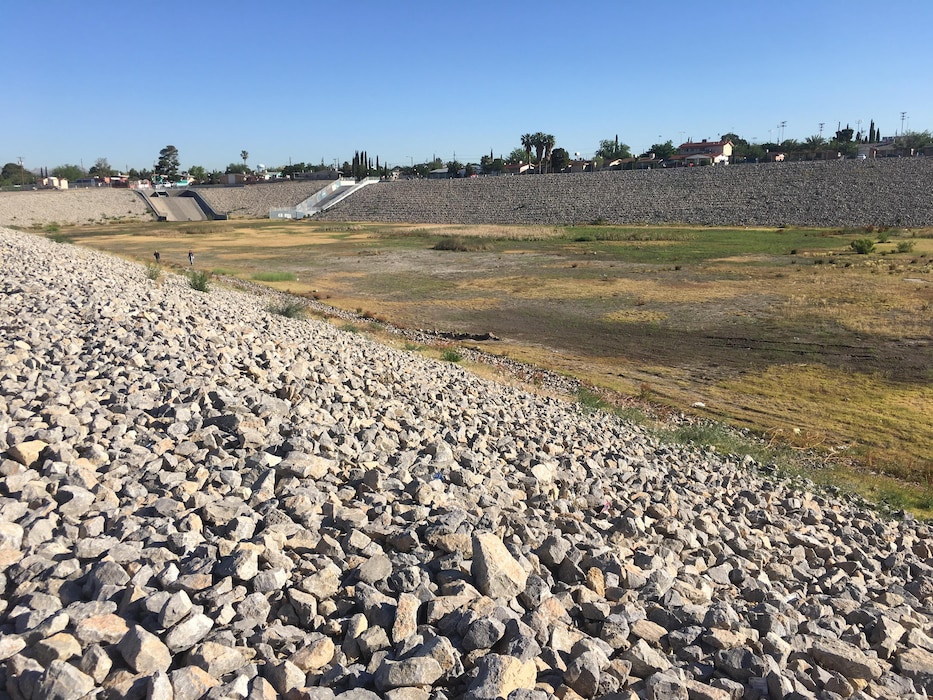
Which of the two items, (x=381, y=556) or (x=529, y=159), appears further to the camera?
(x=529, y=159)

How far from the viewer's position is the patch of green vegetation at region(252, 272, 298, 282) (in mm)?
37594

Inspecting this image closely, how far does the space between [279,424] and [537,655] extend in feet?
15.1

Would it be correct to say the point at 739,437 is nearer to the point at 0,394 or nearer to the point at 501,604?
the point at 501,604

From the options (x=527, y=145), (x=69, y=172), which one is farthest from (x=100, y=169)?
(x=527, y=145)

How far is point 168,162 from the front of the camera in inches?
6368

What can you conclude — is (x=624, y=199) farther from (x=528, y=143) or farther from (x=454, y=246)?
(x=528, y=143)

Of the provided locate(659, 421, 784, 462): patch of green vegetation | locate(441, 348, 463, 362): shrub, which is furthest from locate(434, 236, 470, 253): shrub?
locate(659, 421, 784, 462): patch of green vegetation

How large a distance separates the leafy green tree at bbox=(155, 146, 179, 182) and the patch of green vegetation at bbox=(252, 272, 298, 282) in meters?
137

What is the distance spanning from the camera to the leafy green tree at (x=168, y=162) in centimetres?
16100

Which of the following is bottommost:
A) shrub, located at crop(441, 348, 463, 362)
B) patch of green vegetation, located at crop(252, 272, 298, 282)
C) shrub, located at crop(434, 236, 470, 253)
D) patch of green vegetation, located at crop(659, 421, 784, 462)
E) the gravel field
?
patch of green vegetation, located at crop(659, 421, 784, 462)

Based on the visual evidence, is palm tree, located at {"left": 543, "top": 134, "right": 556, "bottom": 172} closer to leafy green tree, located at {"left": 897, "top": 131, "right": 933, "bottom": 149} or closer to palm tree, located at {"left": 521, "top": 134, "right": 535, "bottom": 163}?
palm tree, located at {"left": 521, "top": 134, "right": 535, "bottom": 163}

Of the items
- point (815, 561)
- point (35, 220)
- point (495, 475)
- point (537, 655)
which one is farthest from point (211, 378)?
point (35, 220)

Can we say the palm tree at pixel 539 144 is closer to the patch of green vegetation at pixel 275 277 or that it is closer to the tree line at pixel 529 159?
the tree line at pixel 529 159

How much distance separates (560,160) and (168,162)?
9290 cm
